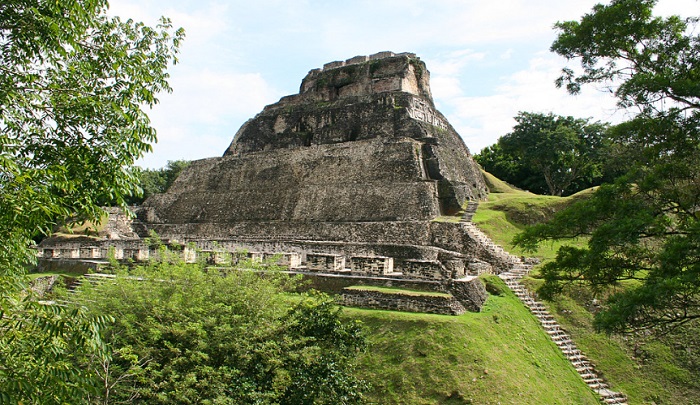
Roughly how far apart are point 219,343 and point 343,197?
9.96 meters

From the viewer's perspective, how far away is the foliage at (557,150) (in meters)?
25.7

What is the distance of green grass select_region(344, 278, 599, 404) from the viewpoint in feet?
23.2

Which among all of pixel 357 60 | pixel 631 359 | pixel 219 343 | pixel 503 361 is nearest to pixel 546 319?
pixel 631 359

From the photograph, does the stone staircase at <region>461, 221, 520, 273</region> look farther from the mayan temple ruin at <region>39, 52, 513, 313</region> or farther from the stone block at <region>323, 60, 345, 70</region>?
the stone block at <region>323, 60, 345, 70</region>

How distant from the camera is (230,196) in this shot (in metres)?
19.3

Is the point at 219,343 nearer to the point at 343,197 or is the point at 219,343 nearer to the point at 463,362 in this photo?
the point at 463,362

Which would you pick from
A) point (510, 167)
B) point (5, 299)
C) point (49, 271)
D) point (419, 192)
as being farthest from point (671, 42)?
point (510, 167)

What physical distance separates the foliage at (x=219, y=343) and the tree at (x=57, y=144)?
2.13 meters

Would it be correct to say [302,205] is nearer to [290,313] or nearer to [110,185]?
[290,313]

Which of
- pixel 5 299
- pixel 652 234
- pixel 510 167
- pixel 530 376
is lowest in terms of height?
pixel 530 376

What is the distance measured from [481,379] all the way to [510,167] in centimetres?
2378

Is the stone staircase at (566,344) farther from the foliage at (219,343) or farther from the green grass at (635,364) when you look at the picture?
the foliage at (219,343)

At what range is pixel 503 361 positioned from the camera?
25.2ft

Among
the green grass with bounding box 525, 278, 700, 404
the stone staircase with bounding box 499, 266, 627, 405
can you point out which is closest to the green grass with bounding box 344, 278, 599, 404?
the stone staircase with bounding box 499, 266, 627, 405
